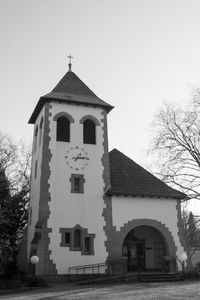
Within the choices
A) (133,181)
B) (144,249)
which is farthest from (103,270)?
(133,181)

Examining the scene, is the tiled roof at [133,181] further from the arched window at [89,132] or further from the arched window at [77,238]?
the arched window at [77,238]

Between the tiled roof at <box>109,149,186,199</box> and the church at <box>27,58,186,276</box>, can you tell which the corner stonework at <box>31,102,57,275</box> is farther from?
the tiled roof at <box>109,149,186,199</box>

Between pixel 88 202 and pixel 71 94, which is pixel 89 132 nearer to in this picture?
pixel 71 94

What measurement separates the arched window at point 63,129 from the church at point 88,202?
7 centimetres

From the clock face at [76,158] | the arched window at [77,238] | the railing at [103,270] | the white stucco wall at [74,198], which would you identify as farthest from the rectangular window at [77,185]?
the railing at [103,270]

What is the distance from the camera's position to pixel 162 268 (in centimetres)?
2559

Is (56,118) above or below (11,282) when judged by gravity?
above

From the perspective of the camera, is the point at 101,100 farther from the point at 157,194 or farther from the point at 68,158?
the point at 157,194

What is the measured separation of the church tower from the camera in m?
23.6

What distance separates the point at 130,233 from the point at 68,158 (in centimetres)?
658

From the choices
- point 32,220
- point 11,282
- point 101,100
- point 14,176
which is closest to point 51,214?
point 32,220

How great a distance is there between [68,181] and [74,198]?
1.18m

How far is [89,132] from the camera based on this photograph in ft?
90.4

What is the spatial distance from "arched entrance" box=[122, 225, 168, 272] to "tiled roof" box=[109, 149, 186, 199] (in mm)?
2542
